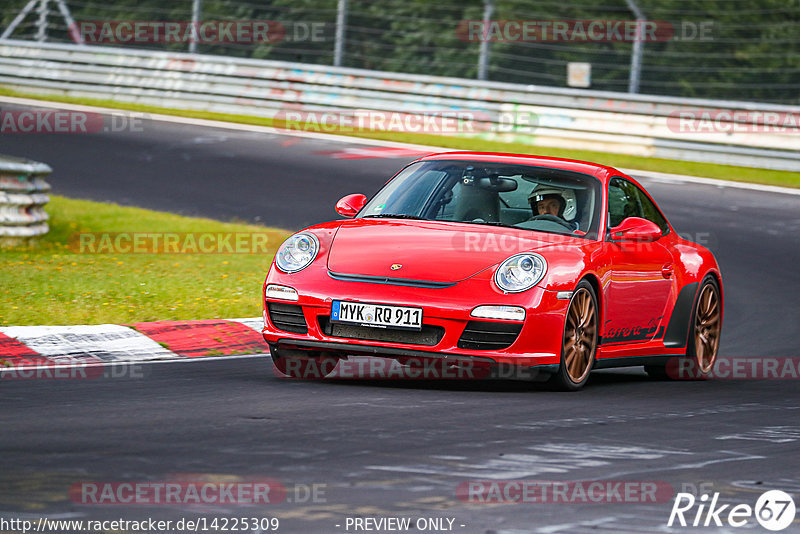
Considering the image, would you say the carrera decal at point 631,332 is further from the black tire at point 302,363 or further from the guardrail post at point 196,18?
the guardrail post at point 196,18

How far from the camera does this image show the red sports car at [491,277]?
733 cm

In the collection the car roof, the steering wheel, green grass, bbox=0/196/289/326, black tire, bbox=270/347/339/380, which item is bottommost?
green grass, bbox=0/196/289/326

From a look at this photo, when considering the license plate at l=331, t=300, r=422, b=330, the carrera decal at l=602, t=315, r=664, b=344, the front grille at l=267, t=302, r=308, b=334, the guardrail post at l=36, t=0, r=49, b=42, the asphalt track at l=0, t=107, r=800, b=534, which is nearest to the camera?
the asphalt track at l=0, t=107, r=800, b=534

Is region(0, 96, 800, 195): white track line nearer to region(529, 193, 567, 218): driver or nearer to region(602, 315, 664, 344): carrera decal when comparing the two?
region(602, 315, 664, 344): carrera decal

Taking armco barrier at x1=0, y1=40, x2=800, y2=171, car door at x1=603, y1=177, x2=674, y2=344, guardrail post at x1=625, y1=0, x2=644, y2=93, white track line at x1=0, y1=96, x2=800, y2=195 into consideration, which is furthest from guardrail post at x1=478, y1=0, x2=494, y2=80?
car door at x1=603, y1=177, x2=674, y2=344

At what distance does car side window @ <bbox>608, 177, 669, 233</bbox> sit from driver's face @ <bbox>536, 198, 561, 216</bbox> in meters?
0.33

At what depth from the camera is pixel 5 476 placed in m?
4.85

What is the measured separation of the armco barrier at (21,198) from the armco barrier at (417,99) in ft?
29.8

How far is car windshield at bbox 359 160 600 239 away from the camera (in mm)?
8305

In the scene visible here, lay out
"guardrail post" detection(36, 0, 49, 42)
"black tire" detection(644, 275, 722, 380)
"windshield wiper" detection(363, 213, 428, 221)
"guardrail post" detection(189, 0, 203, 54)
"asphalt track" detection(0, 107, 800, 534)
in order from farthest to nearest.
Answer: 1. "guardrail post" detection(36, 0, 49, 42)
2. "guardrail post" detection(189, 0, 203, 54)
3. "black tire" detection(644, 275, 722, 380)
4. "windshield wiper" detection(363, 213, 428, 221)
5. "asphalt track" detection(0, 107, 800, 534)

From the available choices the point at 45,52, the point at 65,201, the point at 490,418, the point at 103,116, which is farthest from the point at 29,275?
the point at 45,52

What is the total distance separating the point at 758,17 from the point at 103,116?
1022 cm

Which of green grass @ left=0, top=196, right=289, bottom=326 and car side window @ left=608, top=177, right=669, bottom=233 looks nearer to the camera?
car side window @ left=608, top=177, right=669, bottom=233

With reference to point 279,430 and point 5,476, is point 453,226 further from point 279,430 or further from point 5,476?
point 5,476
